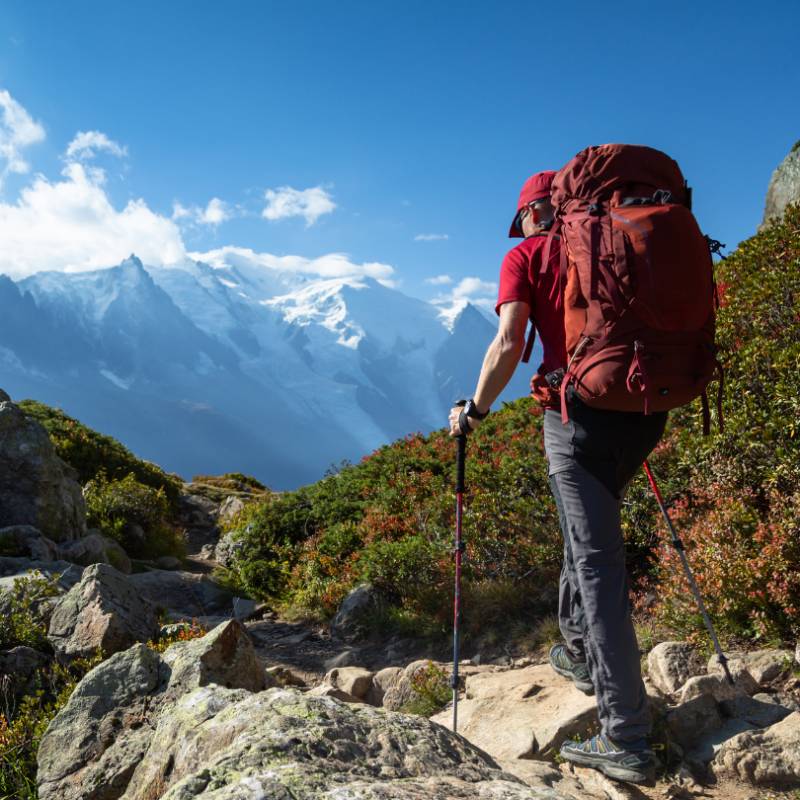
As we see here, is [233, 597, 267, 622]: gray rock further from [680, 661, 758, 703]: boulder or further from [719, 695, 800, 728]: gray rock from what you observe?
[719, 695, 800, 728]: gray rock

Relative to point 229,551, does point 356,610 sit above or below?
below

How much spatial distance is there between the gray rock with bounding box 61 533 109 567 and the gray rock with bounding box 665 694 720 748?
645 cm

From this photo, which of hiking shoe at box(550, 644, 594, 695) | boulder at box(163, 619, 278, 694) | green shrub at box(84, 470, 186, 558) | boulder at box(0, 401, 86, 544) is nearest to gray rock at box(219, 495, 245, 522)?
green shrub at box(84, 470, 186, 558)

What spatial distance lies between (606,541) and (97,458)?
1312 centimetres

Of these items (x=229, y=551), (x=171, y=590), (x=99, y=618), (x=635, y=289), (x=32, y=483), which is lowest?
(x=99, y=618)

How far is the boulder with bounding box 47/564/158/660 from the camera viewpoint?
415 centimetres

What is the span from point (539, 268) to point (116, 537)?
9637 mm

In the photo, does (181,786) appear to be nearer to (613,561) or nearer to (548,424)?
(613,561)

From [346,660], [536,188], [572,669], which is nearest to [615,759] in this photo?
[572,669]

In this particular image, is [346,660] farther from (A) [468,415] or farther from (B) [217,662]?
(A) [468,415]

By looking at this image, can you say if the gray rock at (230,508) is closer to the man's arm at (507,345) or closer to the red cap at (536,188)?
the man's arm at (507,345)

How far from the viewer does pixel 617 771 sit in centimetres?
252

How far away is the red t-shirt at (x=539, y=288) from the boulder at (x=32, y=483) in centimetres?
701

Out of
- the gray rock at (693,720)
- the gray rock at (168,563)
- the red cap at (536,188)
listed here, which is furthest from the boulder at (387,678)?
the gray rock at (168,563)
